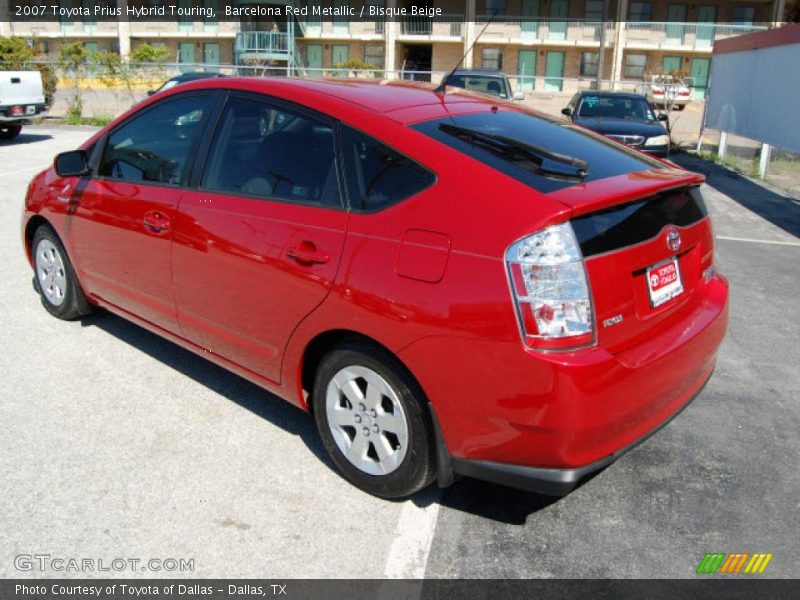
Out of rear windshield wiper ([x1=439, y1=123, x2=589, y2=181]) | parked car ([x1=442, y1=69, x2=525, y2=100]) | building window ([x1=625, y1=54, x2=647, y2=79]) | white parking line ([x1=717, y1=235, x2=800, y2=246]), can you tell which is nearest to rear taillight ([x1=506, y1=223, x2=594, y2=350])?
rear windshield wiper ([x1=439, y1=123, x2=589, y2=181])

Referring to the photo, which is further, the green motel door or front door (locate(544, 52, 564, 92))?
front door (locate(544, 52, 564, 92))

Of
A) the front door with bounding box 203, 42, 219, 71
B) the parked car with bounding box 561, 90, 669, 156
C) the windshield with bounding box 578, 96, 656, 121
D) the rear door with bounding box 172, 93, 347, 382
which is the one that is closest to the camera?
the rear door with bounding box 172, 93, 347, 382

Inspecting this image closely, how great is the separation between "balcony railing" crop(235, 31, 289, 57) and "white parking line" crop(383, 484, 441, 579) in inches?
1765

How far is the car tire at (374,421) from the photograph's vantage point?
2955 mm

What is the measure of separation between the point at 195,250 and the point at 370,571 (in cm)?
185

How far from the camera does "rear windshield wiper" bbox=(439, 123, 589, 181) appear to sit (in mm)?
2906

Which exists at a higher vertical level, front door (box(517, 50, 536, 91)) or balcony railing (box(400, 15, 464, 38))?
balcony railing (box(400, 15, 464, 38))

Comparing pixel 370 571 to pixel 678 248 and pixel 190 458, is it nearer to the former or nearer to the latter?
pixel 190 458

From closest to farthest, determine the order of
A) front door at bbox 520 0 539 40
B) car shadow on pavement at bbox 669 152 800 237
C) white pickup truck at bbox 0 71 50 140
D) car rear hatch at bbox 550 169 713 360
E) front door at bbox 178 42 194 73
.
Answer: car rear hatch at bbox 550 169 713 360 < car shadow on pavement at bbox 669 152 800 237 < white pickup truck at bbox 0 71 50 140 < front door at bbox 520 0 539 40 < front door at bbox 178 42 194 73

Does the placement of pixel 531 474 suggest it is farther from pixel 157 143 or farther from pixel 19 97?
pixel 19 97

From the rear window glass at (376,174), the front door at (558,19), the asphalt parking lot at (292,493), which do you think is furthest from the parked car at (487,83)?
the front door at (558,19)

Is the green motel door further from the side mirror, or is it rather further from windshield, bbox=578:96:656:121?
the side mirror

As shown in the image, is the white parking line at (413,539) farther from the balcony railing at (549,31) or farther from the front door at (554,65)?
the front door at (554,65)

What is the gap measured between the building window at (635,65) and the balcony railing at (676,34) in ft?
3.48
